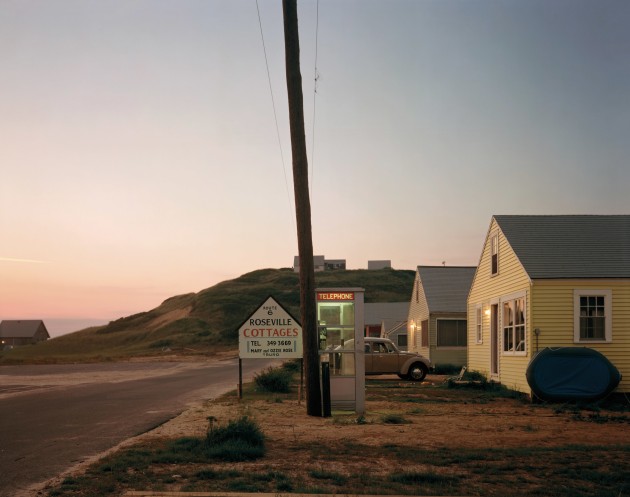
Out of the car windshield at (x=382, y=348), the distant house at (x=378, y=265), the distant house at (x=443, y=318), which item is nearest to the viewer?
the car windshield at (x=382, y=348)

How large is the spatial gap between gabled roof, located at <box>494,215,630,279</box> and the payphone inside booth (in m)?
7.36

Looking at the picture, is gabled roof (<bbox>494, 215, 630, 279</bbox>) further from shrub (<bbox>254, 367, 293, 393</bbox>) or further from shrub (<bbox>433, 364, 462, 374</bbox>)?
shrub (<bbox>433, 364, 462, 374</bbox>)

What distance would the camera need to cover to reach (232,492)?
23.6 feet

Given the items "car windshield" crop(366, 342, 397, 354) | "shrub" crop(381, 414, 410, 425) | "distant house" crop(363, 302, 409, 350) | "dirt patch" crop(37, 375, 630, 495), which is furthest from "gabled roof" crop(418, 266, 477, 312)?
"shrub" crop(381, 414, 410, 425)

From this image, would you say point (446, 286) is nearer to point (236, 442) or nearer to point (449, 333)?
point (449, 333)

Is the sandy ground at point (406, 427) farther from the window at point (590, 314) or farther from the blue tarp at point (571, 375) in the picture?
the window at point (590, 314)

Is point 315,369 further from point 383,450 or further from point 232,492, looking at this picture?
point 232,492

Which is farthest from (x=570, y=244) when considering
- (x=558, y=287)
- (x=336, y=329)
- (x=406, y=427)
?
(x=406, y=427)

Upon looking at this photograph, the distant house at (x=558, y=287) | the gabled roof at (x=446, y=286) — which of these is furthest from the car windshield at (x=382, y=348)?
the gabled roof at (x=446, y=286)

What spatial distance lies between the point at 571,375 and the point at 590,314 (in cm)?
222

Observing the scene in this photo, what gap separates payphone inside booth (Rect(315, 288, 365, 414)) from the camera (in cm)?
1556

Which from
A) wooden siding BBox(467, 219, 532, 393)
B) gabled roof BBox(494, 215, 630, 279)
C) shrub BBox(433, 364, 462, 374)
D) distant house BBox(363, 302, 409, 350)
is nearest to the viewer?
gabled roof BBox(494, 215, 630, 279)

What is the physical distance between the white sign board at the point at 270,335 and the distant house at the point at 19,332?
5407 inches

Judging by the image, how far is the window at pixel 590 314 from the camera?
20.3m
